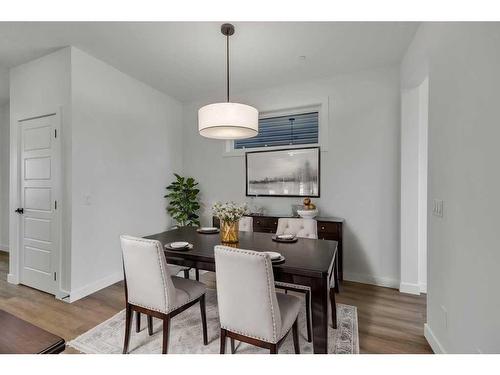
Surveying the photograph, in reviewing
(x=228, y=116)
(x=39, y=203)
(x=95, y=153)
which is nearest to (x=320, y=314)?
(x=228, y=116)

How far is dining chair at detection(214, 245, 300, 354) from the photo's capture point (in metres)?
1.43

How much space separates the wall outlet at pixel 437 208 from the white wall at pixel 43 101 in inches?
137

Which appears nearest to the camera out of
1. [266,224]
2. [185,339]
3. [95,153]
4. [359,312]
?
[185,339]

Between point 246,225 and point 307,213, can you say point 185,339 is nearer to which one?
point 246,225

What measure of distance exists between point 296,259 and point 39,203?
124 inches

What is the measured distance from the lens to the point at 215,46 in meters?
2.78

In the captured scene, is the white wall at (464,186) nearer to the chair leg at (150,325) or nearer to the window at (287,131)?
the window at (287,131)

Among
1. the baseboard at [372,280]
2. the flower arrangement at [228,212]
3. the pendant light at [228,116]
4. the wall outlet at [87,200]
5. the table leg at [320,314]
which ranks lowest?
the baseboard at [372,280]

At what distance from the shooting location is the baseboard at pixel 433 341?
182 cm

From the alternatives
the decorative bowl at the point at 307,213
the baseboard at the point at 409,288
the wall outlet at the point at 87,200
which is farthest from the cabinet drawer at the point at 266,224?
the wall outlet at the point at 87,200

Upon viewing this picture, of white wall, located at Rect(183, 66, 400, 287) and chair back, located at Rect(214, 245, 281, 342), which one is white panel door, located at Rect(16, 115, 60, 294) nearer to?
chair back, located at Rect(214, 245, 281, 342)

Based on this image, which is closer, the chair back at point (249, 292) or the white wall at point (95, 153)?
the chair back at point (249, 292)

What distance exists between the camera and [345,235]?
3441 mm

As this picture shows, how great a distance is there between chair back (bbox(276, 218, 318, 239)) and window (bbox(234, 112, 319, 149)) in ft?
4.70
